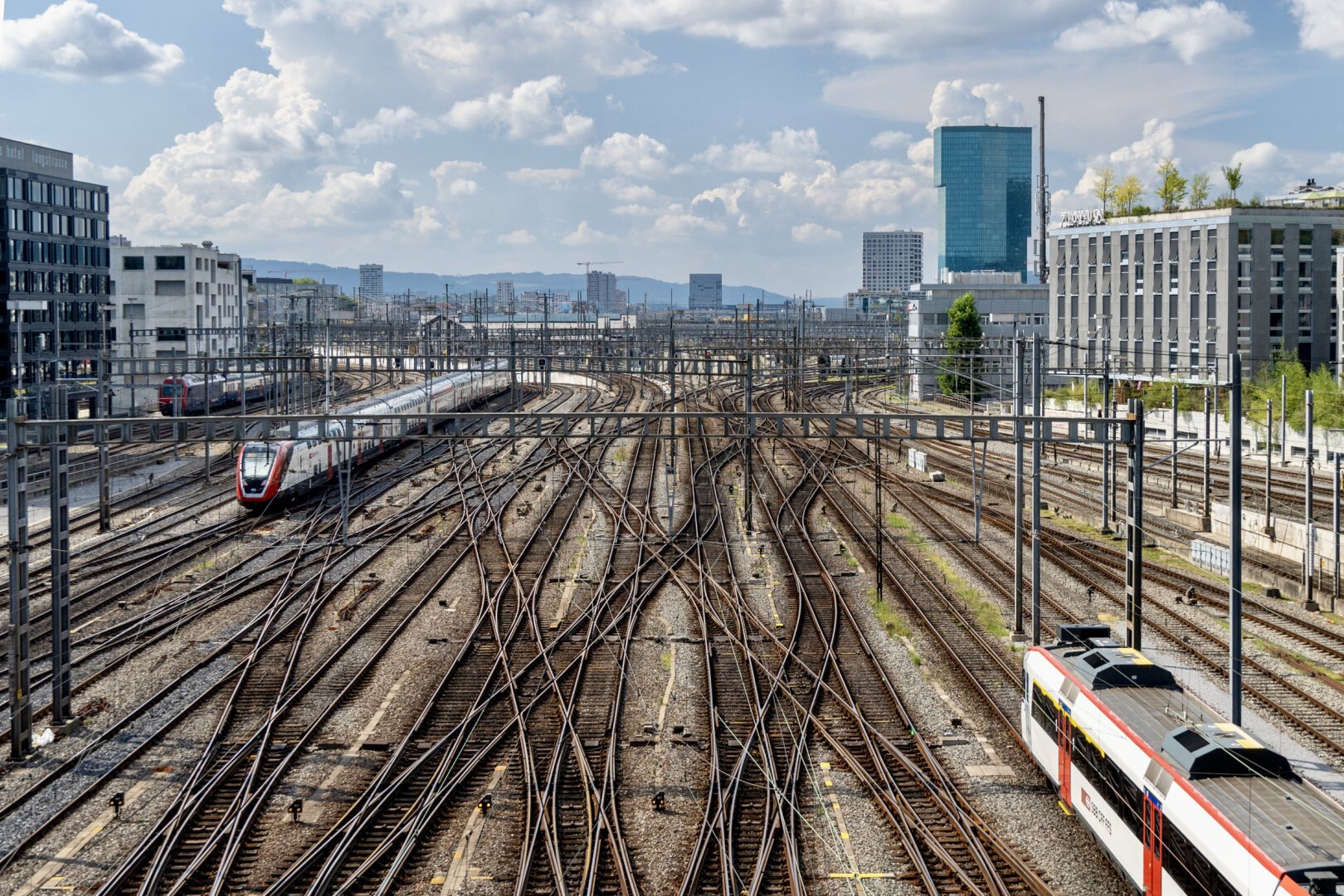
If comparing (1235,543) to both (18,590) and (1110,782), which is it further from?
(18,590)

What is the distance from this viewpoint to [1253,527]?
1035 inches

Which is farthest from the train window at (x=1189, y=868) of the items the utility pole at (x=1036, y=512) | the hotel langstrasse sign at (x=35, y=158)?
the hotel langstrasse sign at (x=35, y=158)

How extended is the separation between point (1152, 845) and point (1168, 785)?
62 centimetres

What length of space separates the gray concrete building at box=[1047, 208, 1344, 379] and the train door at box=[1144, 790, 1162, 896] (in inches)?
1503

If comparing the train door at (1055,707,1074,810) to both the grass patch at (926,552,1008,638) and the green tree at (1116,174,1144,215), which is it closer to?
the grass patch at (926,552,1008,638)

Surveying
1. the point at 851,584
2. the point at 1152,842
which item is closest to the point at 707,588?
the point at 851,584

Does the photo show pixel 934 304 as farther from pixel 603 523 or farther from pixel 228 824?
pixel 228 824

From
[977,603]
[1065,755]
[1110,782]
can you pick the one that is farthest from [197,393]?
[1110,782]

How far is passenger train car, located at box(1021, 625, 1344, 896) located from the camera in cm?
817

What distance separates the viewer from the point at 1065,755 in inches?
477

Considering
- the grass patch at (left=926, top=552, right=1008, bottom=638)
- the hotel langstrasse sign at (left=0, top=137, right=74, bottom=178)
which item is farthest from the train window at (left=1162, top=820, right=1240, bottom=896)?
the hotel langstrasse sign at (left=0, top=137, right=74, bottom=178)

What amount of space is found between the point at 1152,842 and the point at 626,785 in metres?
5.58

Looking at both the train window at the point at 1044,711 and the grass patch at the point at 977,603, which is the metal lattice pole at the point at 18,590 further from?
the grass patch at the point at 977,603

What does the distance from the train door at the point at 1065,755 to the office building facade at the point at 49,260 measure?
44.4 meters
